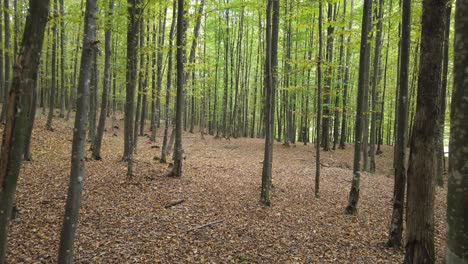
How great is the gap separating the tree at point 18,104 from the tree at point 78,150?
2.21 feet

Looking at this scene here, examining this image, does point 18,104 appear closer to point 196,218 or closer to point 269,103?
point 196,218

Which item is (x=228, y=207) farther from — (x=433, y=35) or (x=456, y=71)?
(x=456, y=71)

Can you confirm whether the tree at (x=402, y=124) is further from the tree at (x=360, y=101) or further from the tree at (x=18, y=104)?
the tree at (x=18, y=104)

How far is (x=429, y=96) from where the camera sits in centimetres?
459

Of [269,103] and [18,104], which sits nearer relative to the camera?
[18,104]

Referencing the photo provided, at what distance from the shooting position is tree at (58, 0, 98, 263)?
4.43 metres

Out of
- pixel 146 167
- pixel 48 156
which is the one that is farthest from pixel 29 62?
pixel 48 156

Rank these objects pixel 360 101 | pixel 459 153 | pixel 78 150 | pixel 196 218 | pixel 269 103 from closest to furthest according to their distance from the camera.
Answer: pixel 459 153 < pixel 78 150 < pixel 196 218 < pixel 360 101 < pixel 269 103

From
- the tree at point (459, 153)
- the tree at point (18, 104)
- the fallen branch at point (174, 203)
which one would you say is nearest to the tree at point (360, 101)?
the fallen branch at point (174, 203)

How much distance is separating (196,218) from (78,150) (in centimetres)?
416

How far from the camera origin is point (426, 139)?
4.53 meters

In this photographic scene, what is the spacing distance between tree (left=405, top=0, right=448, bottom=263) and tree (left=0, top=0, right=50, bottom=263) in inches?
226

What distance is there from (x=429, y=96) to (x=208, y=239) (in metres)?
5.32

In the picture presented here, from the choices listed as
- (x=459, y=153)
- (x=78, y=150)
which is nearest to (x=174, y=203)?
(x=78, y=150)
